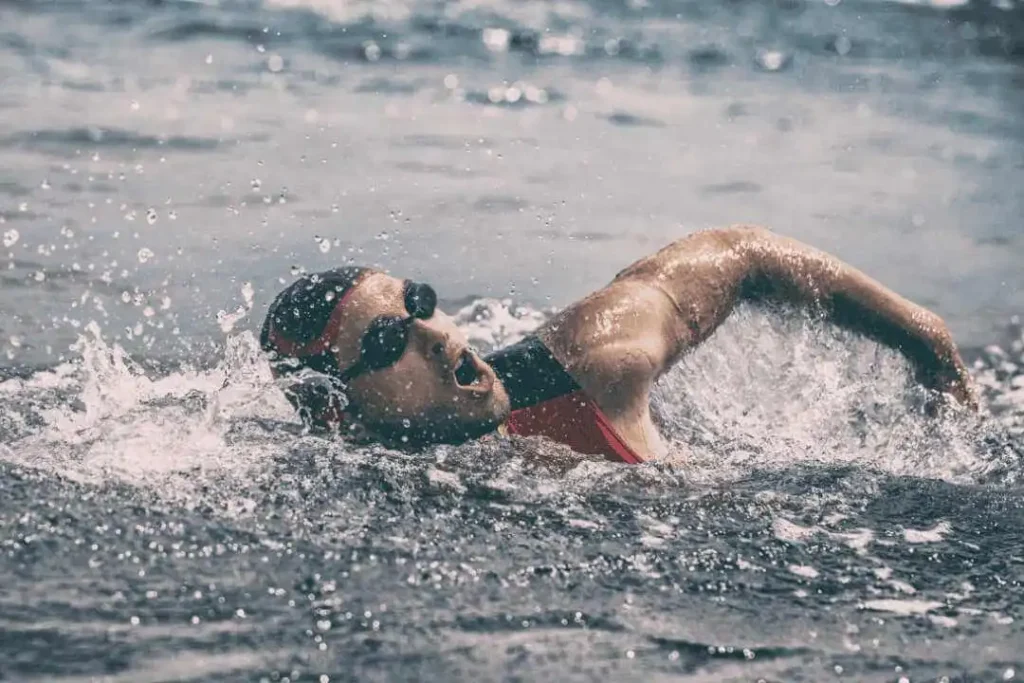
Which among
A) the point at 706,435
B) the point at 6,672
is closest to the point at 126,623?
the point at 6,672

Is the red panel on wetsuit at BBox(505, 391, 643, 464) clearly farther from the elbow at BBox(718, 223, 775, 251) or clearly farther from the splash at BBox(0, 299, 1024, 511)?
the elbow at BBox(718, 223, 775, 251)

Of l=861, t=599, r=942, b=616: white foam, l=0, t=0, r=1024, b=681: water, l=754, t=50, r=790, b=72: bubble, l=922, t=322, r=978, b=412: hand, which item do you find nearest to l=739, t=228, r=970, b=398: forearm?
Answer: l=922, t=322, r=978, b=412: hand

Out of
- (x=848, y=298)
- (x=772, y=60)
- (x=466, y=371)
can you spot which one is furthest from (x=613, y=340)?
(x=772, y=60)

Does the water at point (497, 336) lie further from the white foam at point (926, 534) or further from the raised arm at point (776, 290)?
the raised arm at point (776, 290)

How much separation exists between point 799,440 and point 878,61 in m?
8.61

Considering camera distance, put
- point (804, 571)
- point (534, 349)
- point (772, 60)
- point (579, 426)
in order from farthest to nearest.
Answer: point (772, 60)
point (534, 349)
point (579, 426)
point (804, 571)

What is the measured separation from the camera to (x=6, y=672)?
3268mm

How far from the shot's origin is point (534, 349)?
4543 mm

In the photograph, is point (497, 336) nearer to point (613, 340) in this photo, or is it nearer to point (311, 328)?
point (613, 340)

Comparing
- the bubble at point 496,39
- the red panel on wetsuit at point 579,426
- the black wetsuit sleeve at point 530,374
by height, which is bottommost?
the red panel on wetsuit at point 579,426

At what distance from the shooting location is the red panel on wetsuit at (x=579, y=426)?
14.4 feet

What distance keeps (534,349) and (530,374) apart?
96 mm

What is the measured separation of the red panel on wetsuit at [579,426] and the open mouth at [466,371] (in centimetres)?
23

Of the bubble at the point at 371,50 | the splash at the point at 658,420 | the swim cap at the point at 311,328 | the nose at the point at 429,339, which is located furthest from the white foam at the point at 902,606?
the bubble at the point at 371,50
